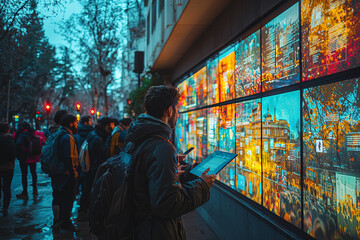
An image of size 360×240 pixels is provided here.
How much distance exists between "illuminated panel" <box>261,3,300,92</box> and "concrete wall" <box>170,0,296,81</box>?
0.19m

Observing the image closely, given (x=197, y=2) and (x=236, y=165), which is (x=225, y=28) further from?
(x=236, y=165)

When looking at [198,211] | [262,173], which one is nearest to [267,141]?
[262,173]

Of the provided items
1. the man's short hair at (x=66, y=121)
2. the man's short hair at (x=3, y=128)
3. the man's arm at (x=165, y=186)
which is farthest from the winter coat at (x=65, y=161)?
the man's arm at (x=165, y=186)

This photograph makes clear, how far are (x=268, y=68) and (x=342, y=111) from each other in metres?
1.76

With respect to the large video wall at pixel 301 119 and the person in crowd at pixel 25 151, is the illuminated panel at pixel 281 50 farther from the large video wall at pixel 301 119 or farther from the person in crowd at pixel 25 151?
the person in crowd at pixel 25 151

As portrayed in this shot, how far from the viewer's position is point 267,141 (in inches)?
173

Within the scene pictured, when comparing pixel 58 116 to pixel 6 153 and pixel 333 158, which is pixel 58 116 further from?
pixel 333 158

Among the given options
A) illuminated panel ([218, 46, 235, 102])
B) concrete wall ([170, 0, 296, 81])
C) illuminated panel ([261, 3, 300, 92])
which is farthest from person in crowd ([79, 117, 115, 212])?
illuminated panel ([261, 3, 300, 92])

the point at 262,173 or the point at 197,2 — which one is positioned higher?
the point at 197,2

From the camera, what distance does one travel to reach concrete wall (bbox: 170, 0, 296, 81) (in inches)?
177

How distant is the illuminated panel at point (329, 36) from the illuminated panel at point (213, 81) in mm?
3457

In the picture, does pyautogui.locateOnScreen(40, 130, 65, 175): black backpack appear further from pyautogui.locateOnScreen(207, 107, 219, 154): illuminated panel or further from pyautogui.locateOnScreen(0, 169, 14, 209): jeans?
pyautogui.locateOnScreen(207, 107, 219, 154): illuminated panel

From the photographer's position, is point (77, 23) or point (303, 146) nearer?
point (303, 146)

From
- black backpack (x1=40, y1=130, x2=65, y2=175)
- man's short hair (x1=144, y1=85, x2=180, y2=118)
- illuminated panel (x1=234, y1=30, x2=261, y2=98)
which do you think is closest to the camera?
man's short hair (x1=144, y1=85, x2=180, y2=118)
